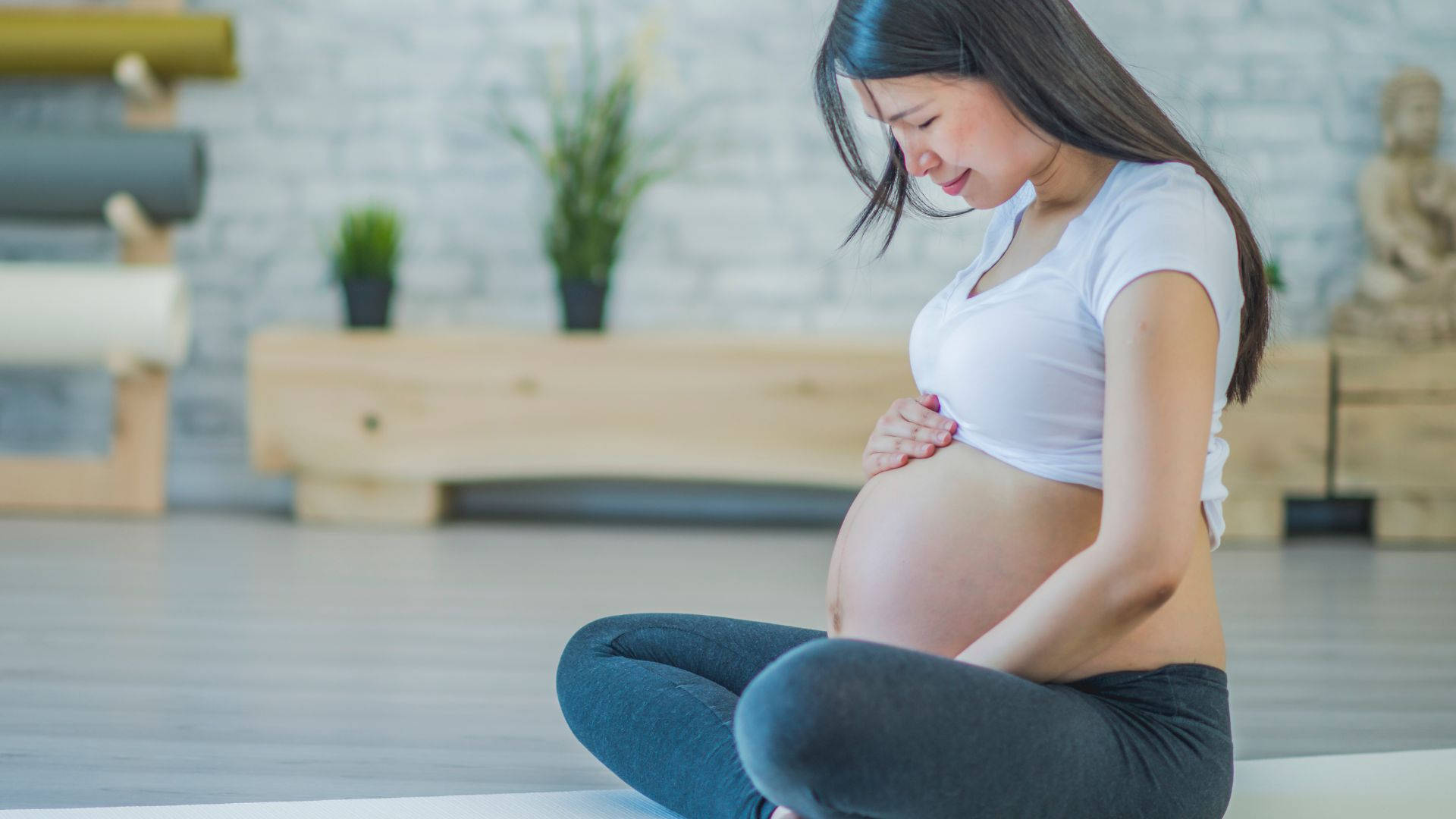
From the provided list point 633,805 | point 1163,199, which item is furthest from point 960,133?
point 633,805

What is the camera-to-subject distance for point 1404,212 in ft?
11.8

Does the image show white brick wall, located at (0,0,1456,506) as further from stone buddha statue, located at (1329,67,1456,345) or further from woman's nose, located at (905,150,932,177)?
woman's nose, located at (905,150,932,177)

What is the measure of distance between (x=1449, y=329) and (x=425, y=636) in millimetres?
2659

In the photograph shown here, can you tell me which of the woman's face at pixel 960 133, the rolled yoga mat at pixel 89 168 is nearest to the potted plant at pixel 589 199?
the rolled yoga mat at pixel 89 168

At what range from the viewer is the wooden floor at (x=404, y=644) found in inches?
59.2

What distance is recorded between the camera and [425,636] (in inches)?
86.4

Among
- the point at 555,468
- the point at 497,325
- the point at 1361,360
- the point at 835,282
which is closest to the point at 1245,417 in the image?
the point at 1361,360

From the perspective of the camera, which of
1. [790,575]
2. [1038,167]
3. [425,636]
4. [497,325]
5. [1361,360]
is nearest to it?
[1038,167]

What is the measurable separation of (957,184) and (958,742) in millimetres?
Result: 439

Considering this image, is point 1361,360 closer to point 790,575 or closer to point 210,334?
point 790,575

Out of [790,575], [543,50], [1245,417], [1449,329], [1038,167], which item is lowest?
[790,575]

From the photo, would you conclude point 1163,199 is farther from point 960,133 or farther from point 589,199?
point 589,199

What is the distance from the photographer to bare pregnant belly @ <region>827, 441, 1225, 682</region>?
99 cm

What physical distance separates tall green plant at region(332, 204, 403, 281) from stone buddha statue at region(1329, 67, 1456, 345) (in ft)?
8.37
